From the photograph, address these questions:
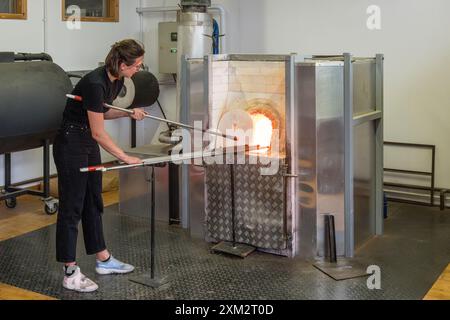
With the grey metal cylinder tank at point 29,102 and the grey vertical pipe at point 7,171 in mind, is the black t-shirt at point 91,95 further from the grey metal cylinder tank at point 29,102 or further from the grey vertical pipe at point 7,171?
the grey vertical pipe at point 7,171

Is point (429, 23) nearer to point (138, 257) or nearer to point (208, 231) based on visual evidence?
point (208, 231)

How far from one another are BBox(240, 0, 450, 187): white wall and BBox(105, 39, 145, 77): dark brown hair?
264cm

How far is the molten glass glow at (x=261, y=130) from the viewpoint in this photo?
3656 millimetres

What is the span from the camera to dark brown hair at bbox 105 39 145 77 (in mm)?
2924

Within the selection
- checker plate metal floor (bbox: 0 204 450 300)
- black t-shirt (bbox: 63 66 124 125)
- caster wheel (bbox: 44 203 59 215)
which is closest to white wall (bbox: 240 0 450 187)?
checker plate metal floor (bbox: 0 204 450 300)

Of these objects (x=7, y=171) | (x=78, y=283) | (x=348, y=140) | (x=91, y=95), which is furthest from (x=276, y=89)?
(x=7, y=171)

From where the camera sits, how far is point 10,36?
4.94 metres

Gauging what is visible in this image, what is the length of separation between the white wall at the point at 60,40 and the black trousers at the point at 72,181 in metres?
2.16

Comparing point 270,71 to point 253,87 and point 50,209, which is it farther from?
point 50,209

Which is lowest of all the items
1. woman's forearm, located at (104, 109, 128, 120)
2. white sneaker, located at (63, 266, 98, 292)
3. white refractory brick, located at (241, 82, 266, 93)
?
white sneaker, located at (63, 266, 98, 292)

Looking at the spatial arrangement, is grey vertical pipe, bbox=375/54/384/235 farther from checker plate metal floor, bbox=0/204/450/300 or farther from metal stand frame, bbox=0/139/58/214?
metal stand frame, bbox=0/139/58/214

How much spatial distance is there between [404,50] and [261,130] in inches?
71.5
